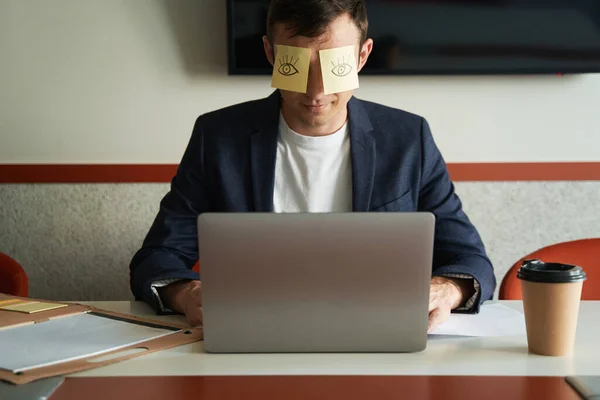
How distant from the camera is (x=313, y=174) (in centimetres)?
168

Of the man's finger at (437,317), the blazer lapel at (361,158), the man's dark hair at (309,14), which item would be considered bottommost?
the man's finger at (437,317)

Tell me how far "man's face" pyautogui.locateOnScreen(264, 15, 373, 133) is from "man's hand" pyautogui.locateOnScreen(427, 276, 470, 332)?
0.44 meters

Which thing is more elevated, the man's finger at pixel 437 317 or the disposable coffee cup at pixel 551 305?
the disposable coffee cup at pixel 551 305

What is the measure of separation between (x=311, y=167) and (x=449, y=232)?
1.13ft

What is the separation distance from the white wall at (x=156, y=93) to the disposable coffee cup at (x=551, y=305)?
142cm

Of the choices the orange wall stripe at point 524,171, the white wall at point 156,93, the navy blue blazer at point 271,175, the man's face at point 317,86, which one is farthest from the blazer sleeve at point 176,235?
the orange wall stripe at point 524,171

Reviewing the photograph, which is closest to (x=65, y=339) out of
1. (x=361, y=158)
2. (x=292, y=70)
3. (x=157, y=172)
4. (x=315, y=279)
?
(x=315, y=279)

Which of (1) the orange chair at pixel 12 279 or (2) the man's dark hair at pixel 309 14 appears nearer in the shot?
(2) the man's dark hair at pixel 309 14

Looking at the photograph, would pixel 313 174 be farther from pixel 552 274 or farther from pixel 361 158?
pixel 552 274

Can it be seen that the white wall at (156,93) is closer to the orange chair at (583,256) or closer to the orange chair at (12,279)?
the orange chair at (12,279)

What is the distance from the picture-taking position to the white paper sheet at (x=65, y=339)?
40.0 inches

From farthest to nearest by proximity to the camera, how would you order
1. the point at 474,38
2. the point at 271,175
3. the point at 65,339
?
the point at 474,38, the point at 271,175, the point at 65,339

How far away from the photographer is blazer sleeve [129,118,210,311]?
1390mm

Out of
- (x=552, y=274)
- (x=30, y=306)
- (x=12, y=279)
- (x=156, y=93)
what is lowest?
(x=12, y=279)
